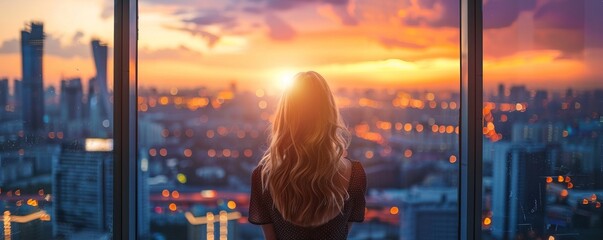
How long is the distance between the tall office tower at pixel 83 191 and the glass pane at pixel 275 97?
19cm


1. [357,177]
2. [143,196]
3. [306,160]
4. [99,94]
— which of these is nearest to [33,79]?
[99,94]

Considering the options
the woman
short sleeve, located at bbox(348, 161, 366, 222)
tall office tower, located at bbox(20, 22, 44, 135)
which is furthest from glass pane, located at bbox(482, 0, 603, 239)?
tall office tower, located at bbox(20, 22, 44, 135)

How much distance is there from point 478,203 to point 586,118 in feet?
2.37

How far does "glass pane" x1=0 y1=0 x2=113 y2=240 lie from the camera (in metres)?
3.21

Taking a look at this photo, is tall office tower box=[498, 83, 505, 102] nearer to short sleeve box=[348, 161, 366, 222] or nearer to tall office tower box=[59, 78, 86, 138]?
short sleeve box=[348, 161, 366, 222]

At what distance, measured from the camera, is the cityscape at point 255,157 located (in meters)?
3.24

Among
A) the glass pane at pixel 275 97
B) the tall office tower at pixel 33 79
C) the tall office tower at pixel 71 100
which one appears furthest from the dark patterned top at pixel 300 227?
the tall office tower at pixel 33 79

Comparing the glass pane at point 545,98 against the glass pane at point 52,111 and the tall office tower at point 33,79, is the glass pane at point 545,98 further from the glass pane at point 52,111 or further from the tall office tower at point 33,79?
the tall office tower at point 33,79

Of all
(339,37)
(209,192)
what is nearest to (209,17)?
(339,37)

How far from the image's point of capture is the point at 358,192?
2240mm

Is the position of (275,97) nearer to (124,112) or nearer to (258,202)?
(124,112)

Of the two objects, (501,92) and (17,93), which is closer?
(17,93)

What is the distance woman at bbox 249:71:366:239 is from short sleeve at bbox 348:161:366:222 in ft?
0.14

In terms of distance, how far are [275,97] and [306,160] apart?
47.2 inches
